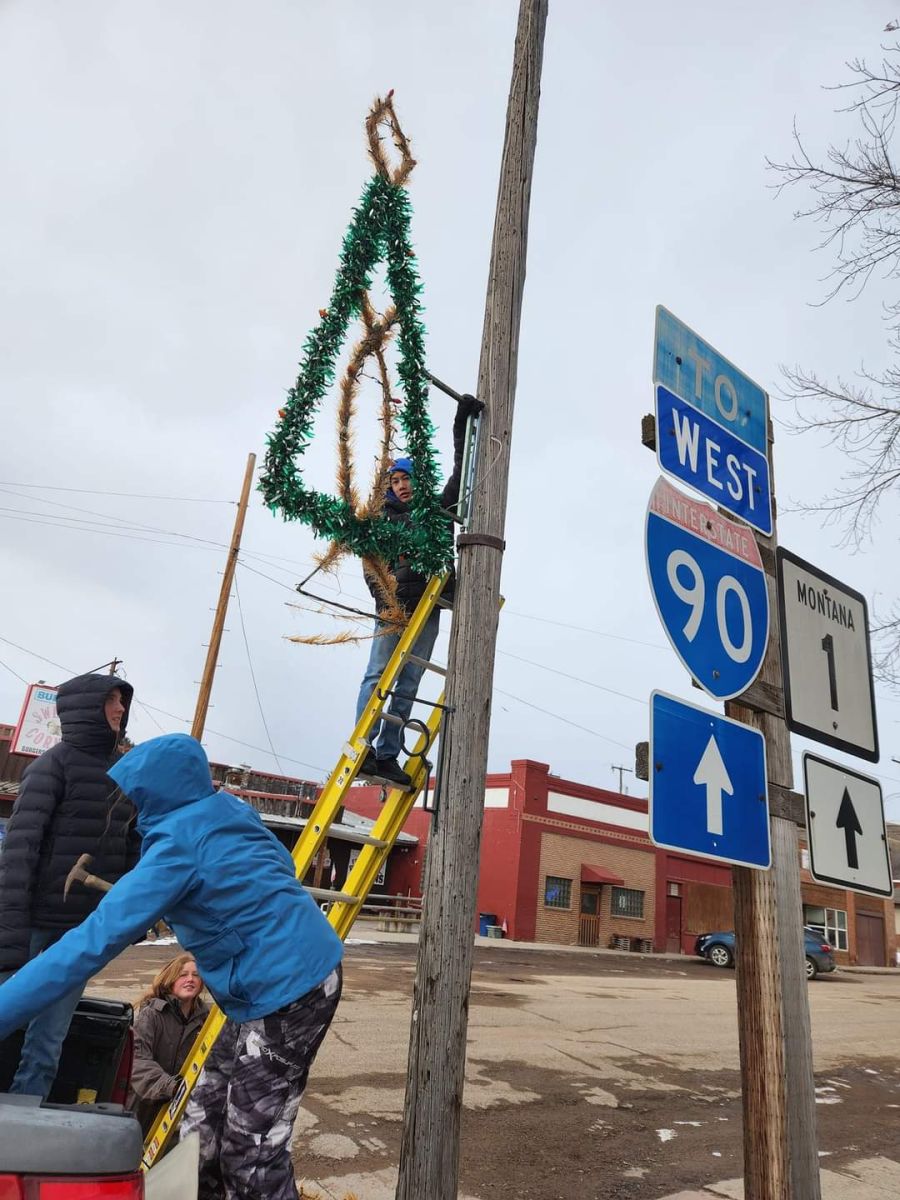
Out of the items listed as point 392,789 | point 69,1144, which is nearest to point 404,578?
point 392,789

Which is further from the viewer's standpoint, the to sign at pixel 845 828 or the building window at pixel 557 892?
the building window at pixel 557 892

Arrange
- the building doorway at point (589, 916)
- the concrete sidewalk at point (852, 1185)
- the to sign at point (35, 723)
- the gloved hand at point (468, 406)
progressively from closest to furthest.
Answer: the gloved hand at point (468, 406) < the concrete sidewalk at point (852, 1185) < the to sign at point (35, 723) < the building doorway at point (589, 916)

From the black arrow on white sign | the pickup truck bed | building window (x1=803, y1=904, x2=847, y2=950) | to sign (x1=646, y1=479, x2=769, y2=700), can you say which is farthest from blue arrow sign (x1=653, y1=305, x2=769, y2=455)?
building window (x1=803, y1=904, x2=847, y2=950)

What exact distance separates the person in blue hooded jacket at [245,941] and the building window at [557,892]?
27723 mm

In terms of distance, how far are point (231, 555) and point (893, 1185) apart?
18300mm

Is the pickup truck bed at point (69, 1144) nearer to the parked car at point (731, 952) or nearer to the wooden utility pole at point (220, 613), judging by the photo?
the wooden utility pole at point (220, 613)

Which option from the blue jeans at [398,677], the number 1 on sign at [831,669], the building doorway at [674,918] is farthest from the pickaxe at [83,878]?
the building doorway at [674,918]

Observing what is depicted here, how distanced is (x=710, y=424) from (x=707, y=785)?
5.12 ft

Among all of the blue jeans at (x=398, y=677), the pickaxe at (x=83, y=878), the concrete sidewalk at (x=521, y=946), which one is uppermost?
the blue jeans at (x=398, y=677)

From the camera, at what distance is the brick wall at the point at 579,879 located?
29.0m

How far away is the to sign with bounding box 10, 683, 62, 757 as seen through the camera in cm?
2438

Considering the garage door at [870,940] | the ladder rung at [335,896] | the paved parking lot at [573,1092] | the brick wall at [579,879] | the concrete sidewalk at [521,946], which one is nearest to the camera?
the ladder rung at [335,896]

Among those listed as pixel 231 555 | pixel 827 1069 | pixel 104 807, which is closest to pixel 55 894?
pixel 104 807

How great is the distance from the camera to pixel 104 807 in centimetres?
365
